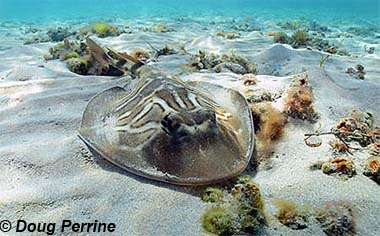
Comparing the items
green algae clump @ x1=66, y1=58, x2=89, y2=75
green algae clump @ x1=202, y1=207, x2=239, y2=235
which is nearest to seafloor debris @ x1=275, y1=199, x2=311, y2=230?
green algae clump @ x1=202, y1=207, x2=239, y2=235

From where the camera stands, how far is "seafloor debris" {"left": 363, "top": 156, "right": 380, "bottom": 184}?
3.62 meters

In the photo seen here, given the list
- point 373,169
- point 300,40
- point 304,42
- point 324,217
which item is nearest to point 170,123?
point 324,217

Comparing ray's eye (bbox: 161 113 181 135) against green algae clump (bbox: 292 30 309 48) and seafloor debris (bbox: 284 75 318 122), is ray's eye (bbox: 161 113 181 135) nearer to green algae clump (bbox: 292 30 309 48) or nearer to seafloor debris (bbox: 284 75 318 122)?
seafloor debris (bbox: 284 75 318 122)

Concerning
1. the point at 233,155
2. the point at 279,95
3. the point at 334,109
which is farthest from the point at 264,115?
the point at 233,155

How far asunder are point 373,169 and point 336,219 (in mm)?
1013

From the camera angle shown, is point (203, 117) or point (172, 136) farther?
point (203, 117)

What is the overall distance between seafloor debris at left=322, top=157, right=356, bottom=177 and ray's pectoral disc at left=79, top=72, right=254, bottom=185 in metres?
0.85

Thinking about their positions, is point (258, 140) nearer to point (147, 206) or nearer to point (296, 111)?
point (296, 111)

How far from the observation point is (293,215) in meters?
3.04

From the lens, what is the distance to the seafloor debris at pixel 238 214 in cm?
290

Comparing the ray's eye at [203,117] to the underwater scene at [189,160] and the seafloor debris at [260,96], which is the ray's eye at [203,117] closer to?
the underwater scene at [189,160]

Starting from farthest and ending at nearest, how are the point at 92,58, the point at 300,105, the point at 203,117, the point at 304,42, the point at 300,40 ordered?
1. the point at 304,42
2. the point at 300,40
3. the point at 92,58
4. the point at 300,105
5. the point at 203,117

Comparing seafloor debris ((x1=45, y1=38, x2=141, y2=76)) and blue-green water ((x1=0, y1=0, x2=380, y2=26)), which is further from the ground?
seafloor debris ((x1=45, y1=38, x2=141, y2=76))

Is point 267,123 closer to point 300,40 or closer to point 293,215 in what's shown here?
point 293,215
